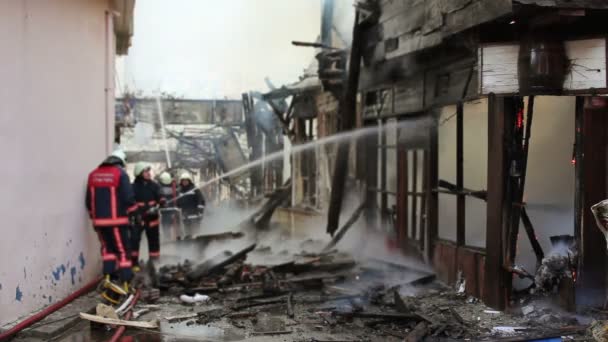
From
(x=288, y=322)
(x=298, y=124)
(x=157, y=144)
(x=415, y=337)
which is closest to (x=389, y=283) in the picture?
(x=288, y=322)

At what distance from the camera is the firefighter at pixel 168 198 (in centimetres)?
1306

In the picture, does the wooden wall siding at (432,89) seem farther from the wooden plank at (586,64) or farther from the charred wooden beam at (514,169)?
the wooden plank at (586,64)

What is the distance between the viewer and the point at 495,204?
683 cm

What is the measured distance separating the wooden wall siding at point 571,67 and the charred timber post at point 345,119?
15.3ft

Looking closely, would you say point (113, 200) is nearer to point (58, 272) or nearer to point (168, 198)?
point (58, 272)

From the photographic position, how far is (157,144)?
82.1ft

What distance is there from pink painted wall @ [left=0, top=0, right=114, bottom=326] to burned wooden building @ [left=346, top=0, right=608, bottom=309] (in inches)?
187

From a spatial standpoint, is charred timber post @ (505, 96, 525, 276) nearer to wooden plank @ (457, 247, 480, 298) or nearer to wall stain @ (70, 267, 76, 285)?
wooden plank @ (457, 247, 480, 298)

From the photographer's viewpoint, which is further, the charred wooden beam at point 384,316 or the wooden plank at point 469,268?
the wooden plank at point 469,268

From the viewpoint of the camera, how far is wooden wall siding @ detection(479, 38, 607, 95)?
6.08 metres

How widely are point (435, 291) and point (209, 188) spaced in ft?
56.3

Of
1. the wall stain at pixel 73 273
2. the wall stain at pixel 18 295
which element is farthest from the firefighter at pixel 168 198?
the wall stain at pixel 18 295

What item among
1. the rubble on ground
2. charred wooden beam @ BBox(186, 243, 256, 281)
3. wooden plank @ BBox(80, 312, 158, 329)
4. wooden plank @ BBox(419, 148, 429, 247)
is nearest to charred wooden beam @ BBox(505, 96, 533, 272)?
the rubble on ground

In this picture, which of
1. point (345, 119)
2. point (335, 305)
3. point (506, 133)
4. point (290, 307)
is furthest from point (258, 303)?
point (345, 119)
